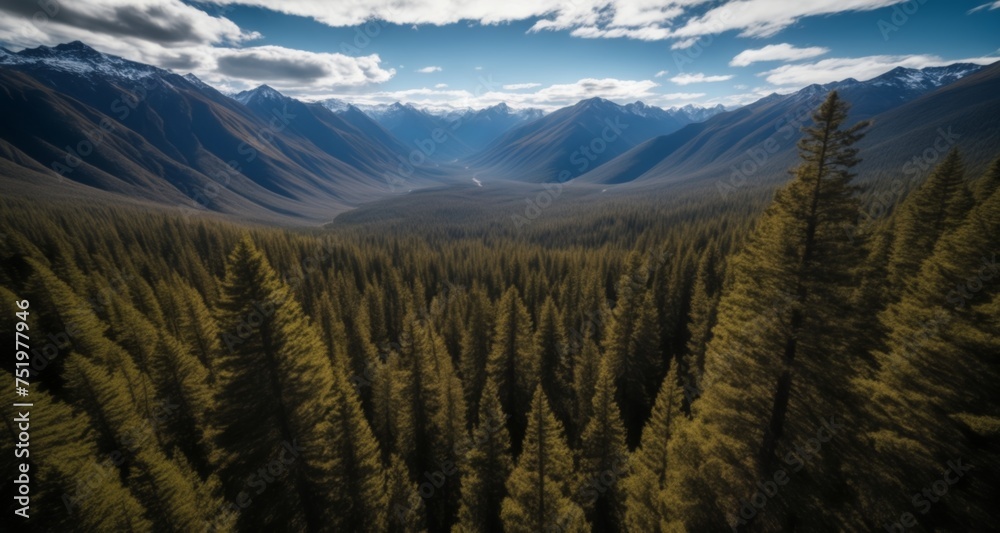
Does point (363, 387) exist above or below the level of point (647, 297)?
below

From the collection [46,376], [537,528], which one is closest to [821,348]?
[537,528]

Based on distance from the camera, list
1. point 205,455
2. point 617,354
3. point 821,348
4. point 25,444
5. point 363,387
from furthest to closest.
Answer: point 363,387
point 617,354
point 205,455
point 25,444
point 821,348

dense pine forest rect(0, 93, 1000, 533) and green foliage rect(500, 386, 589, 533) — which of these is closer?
dense pine forest rect(0, 93, 1000, 533)

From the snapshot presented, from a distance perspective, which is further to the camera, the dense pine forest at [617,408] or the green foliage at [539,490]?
the green foliage at [539,490]

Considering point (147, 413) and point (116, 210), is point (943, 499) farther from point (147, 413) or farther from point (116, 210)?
point (116, 210)

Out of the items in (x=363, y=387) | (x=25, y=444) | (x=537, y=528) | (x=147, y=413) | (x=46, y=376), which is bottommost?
(x=363, y=387)

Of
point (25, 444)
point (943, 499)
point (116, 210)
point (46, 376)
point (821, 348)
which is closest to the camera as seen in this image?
point (943, 499)

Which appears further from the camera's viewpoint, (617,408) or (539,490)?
(617,408)

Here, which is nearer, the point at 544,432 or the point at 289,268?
the point at 544,432
